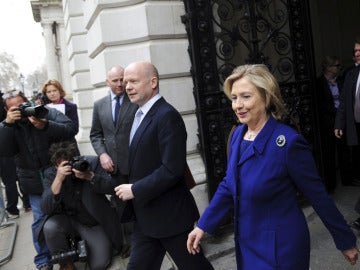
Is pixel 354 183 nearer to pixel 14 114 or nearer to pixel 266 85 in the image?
pixel 266 85

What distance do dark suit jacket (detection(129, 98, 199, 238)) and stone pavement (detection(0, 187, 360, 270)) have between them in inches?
57.6

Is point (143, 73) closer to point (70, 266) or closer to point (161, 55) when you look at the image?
point (161, 55)

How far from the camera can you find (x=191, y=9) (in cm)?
423

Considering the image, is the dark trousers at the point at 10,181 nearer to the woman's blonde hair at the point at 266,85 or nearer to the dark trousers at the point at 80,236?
the dark trousers at the point at 80,236

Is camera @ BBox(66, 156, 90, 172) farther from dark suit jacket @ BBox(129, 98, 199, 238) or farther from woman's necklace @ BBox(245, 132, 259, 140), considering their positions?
woman's necklace @ BBox(245, 132, 259, 140)

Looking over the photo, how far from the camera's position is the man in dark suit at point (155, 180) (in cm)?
253

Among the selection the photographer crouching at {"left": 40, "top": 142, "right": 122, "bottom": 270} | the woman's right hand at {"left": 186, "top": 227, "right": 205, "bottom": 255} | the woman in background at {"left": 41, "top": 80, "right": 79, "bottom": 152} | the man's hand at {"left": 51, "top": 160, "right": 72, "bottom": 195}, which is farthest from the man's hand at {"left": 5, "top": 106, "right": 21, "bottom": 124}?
the woman's right hand at {"left": 186, "top": 227, "right": 205, "bottom": 255}

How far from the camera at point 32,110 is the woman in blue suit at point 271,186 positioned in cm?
234

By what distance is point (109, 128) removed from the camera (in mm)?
4059

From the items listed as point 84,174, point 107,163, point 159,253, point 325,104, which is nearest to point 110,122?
point 107,163

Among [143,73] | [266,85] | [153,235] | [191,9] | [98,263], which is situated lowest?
[98,263]

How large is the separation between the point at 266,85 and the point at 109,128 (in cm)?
231

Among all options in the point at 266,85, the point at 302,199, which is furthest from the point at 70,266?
the point at 266,85

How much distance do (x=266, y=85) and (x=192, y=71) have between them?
8.12 feet
